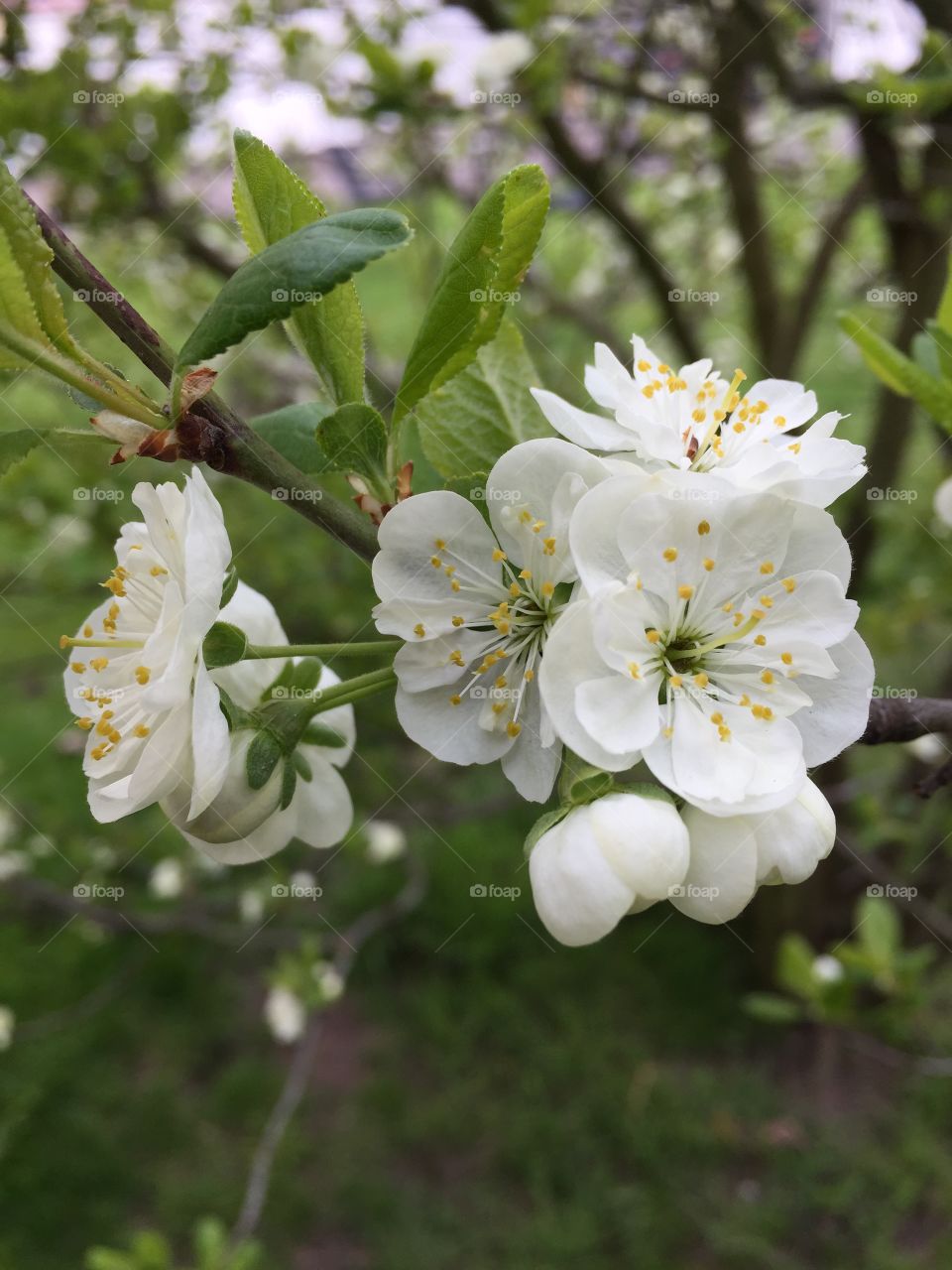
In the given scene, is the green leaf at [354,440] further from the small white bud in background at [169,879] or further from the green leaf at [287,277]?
the small white bud in background at [169,879]

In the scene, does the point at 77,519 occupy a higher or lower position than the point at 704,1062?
higher

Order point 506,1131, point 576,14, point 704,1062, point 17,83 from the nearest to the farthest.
Answer: point 17,83 < point 576,14 < point 506,1131 < point 704,1062

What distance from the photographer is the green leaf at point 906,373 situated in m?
0.95

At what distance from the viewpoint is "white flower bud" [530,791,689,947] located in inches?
25.8

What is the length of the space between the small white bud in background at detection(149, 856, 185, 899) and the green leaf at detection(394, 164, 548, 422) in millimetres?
2484

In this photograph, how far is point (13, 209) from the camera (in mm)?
599

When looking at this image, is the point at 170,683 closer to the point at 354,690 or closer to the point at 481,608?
the point at 354,690

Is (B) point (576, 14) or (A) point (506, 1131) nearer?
(B) point (576, 14)

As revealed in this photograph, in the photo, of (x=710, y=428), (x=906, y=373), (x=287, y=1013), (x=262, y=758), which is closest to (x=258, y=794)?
(x=262, y=758)

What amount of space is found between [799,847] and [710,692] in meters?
0.15

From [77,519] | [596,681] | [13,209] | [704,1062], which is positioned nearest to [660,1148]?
[704,1062]

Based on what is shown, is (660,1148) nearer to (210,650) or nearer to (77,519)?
(77,519)

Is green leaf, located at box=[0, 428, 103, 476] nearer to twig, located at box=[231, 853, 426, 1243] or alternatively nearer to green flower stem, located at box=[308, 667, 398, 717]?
green flower stem, located at box=[308, 667, 398, 717]

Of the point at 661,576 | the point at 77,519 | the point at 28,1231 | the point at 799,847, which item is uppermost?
the point at 661,576
